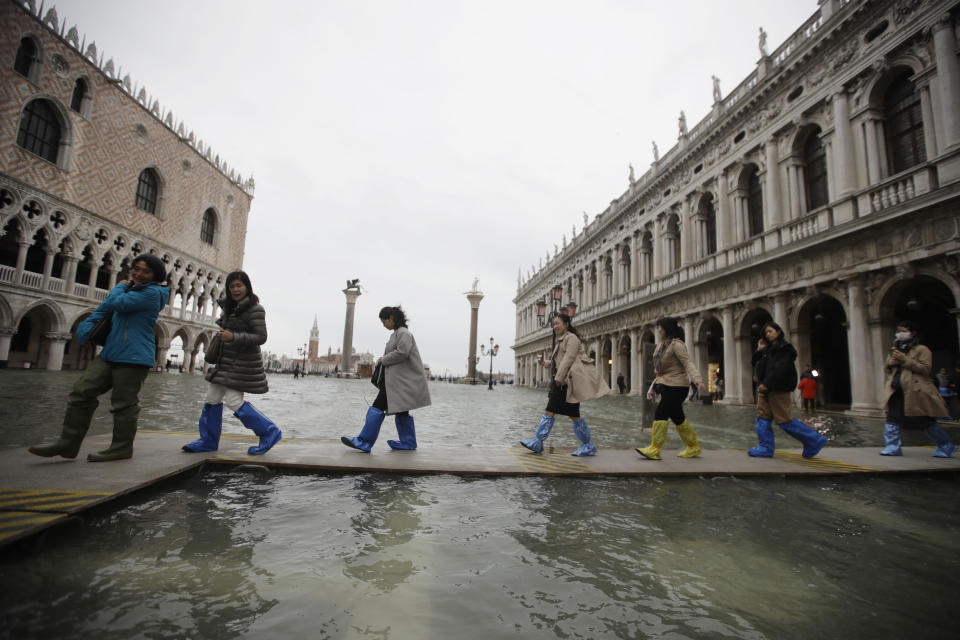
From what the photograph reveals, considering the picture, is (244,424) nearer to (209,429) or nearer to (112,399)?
(209,429)

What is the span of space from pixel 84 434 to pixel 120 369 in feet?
1.74

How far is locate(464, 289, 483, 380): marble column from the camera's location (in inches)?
2124

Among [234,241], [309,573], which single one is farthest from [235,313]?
[234,241]

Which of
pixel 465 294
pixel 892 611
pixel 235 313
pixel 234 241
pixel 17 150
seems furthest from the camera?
pixel 465 294

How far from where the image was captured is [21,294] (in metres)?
22.7

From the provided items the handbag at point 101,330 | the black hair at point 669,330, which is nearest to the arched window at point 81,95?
the handbag at point 101,330

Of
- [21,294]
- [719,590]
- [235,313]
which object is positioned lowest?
[719,590]

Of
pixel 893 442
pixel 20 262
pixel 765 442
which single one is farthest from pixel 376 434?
pixel 20 262

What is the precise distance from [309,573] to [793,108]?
20.3m

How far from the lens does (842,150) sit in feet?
45.3

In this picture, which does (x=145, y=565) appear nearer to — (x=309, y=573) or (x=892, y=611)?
(x=309, y=573)

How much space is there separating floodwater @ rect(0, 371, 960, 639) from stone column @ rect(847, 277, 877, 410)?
10978mm

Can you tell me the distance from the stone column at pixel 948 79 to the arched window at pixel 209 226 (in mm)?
42877

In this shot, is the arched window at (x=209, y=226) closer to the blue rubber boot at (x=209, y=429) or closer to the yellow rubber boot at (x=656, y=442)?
the blue rubber boot at (x=209, y=429)
